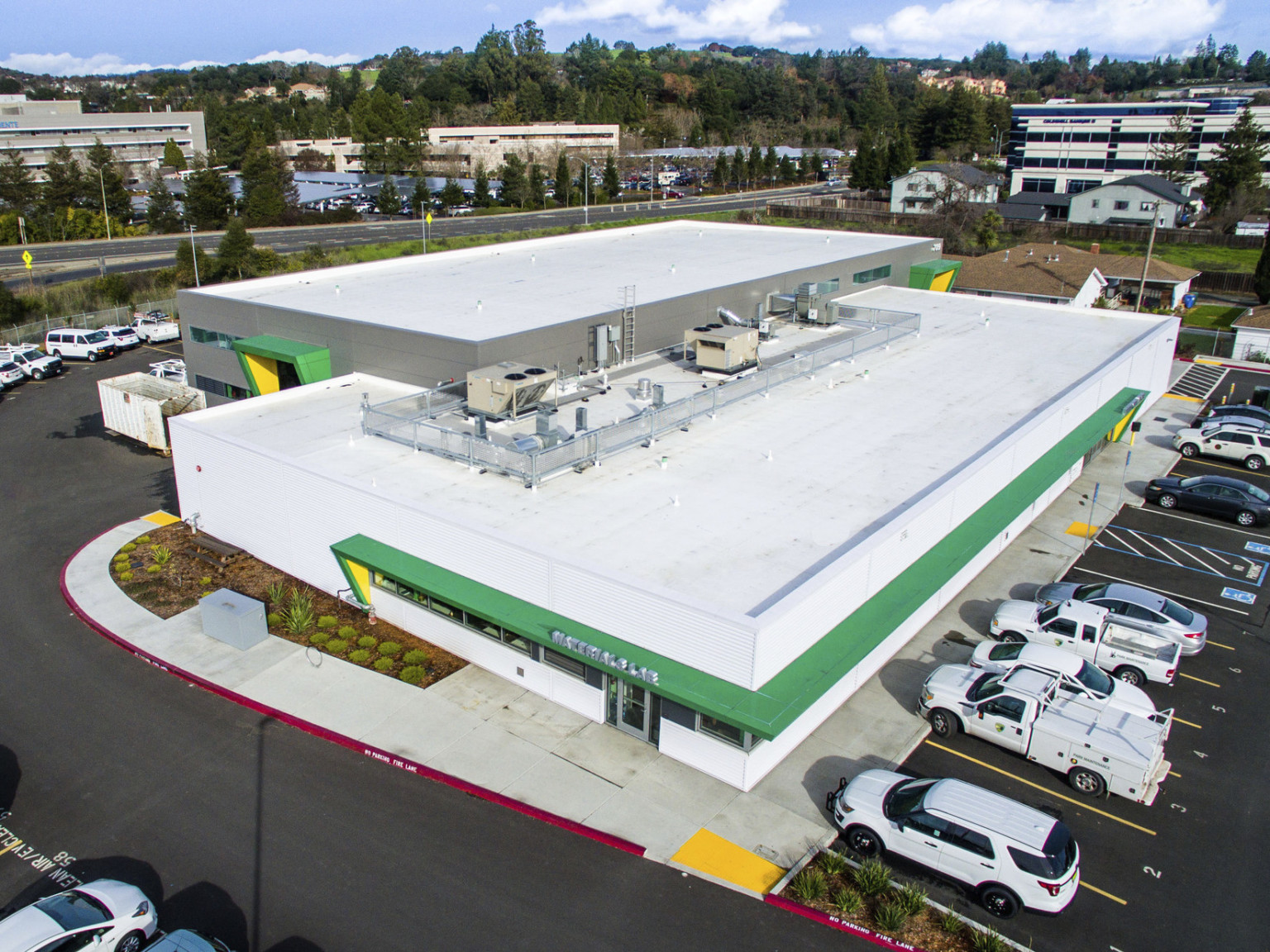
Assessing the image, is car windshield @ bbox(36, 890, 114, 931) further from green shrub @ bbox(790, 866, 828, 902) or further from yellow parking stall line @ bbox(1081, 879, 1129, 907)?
yellow parking stall line @ bbox(1081, 879, 1129, 907)

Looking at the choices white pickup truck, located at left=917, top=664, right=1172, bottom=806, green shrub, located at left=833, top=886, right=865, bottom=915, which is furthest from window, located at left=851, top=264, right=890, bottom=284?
green shrub, located at left=833, top=886, right=865, bottom=915

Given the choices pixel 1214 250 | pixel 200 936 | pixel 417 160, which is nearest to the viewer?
pixel 200 936

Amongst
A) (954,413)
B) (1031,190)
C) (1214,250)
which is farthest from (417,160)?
(954,413)

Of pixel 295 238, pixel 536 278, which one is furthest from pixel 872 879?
pixel 295 238

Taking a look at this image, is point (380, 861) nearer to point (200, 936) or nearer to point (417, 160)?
point (200, 936)

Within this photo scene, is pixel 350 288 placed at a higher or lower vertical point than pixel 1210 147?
lower

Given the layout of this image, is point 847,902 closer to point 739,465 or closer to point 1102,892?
point 1102,892

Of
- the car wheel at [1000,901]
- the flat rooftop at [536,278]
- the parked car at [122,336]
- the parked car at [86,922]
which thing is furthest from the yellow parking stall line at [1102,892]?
the parked car at [122,336]
